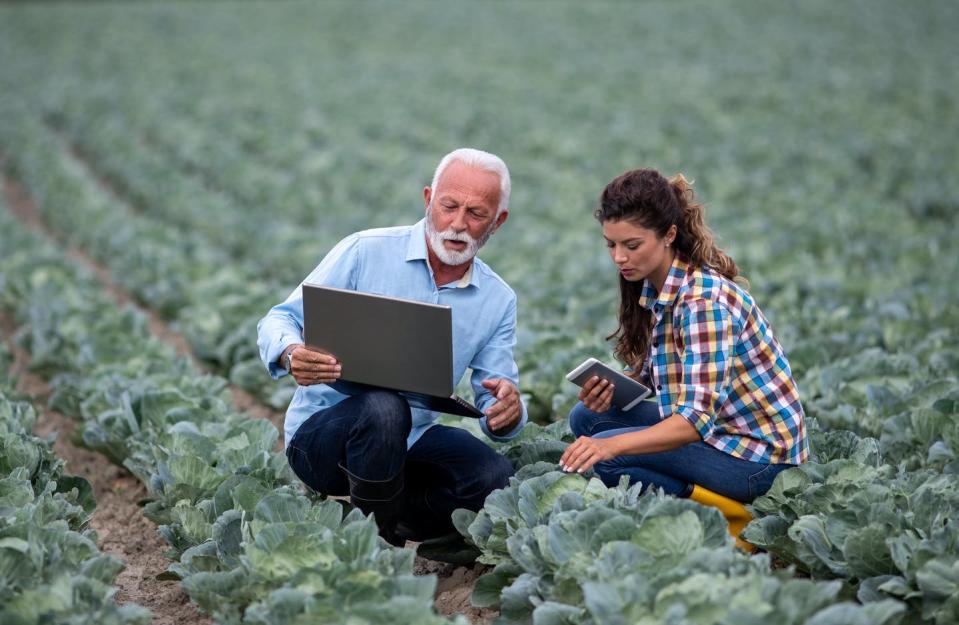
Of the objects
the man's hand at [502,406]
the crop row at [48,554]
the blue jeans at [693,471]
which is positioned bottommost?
the crop row at [48,554]

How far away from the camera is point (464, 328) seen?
13.0 ft

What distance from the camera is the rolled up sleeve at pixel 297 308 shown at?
149 inches

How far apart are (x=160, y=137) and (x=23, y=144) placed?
6.12 feet

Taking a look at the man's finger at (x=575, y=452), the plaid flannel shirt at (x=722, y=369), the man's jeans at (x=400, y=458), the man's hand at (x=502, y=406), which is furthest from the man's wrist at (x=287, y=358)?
the plaid flannel shirt at (x=722, y=369)

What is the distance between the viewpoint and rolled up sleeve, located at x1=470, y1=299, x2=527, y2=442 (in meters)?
4.00

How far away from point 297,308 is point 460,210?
26.7 inches

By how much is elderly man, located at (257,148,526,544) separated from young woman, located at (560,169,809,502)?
0.38 metres

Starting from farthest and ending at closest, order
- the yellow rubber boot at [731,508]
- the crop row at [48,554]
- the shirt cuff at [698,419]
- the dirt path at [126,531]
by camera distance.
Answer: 1. the dirt path at [126,531]
2. the yellow rubber boot at [731,508]
3. the shirt cuff at [698,419]
4. the crop row at [48,554]

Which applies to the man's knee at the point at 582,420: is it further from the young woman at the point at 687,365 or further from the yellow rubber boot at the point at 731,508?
the yellow rubber boot at the point at 731,508

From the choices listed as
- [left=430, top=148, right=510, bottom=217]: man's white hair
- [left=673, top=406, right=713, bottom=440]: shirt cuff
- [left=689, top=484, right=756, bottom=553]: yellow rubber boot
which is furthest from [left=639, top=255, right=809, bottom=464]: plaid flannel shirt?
[left=430, top=148, right=510, bottom=217]: man's white hair

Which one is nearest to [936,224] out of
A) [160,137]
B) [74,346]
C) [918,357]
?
[918,357]

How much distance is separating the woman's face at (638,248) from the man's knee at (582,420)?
70 cm

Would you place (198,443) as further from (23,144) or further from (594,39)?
(594,39)

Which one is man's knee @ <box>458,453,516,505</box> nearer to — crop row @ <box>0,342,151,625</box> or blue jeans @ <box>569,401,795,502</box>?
blue jeans @ <box>569,401,795,502</box>
